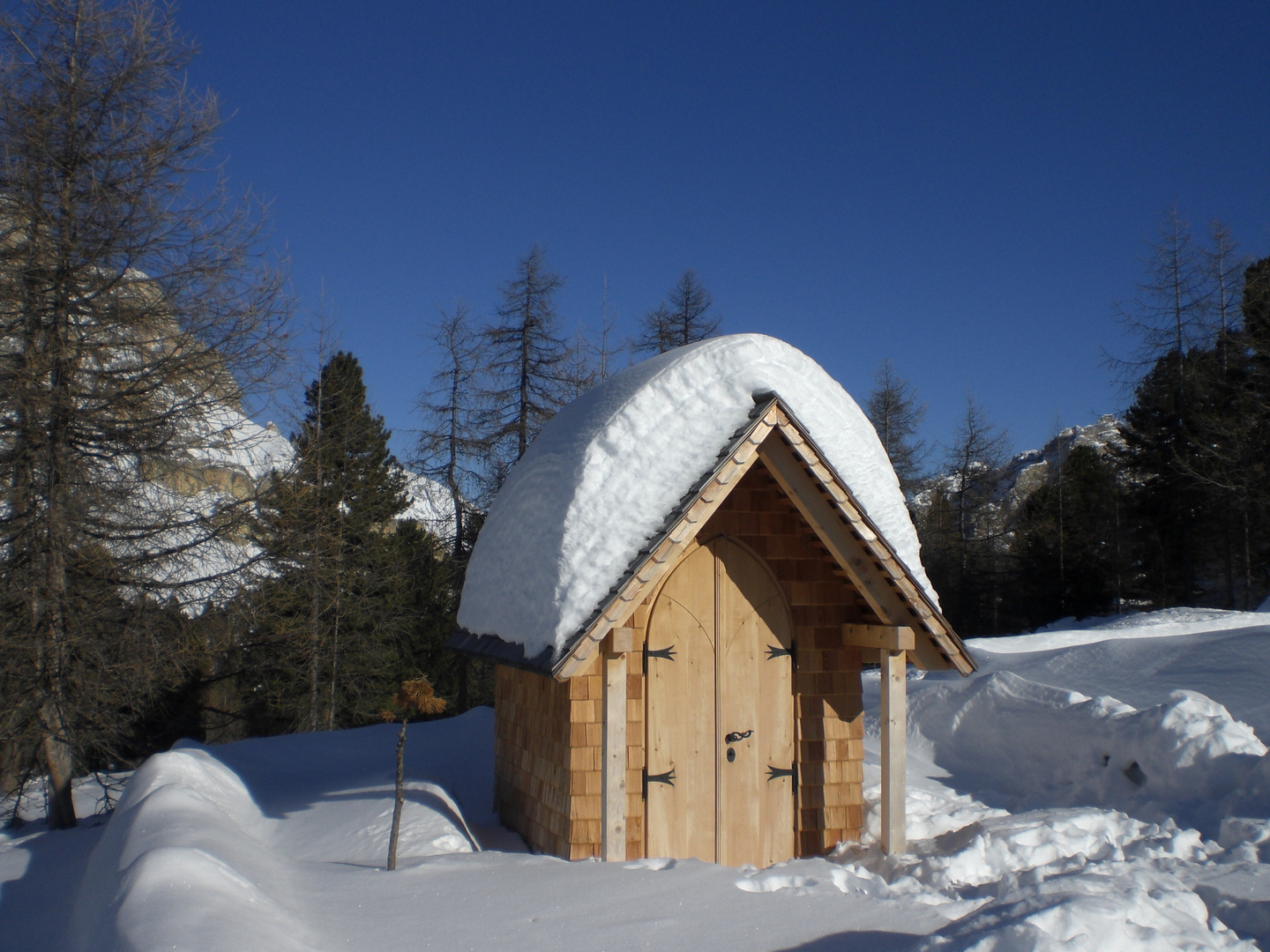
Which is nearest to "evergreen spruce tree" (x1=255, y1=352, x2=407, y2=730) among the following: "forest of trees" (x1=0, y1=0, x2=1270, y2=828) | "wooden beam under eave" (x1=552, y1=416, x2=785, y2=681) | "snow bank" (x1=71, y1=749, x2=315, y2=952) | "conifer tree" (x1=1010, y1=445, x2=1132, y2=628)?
"forest of trees" (x1=0, y1=0, x2=1270, y2=828)

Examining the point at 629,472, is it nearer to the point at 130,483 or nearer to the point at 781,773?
the point at 781,773

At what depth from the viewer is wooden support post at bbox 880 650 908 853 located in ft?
22.3

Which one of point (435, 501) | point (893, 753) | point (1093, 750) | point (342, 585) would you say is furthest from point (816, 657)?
point (435, 501)

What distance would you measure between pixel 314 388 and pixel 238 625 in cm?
1010

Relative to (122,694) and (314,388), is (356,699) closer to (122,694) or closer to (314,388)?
(314,388)

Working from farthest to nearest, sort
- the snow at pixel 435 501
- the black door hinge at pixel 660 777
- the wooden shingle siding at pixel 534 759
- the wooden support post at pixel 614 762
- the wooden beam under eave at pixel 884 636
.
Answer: the snow at pixel 435 501
the wooden beam under eave at pixel 884 636
the black door hinge at pixel 660 777
the wooden shingle siding at pixel 534 759
the wooden support post at pixel 614 762

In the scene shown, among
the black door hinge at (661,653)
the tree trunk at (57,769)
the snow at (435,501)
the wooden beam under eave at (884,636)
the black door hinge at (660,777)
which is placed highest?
the snow at (435,501)

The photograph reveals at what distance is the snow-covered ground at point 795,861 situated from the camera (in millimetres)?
4152

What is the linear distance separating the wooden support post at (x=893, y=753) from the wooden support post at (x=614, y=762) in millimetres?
2326

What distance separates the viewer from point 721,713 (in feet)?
22.0

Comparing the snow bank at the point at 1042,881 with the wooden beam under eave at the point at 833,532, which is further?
the wooden beam under eave at the point at 833,532

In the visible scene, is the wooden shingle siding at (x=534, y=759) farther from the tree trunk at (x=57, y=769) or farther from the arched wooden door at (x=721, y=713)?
the tree trunk at (x=57, y=769)

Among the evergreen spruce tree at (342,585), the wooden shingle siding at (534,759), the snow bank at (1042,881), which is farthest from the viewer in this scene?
the evergreen spruce tree at (342,585)

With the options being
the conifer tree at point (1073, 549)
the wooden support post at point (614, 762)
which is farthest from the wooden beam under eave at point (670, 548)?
the conifer tree at point (1073, 549)
